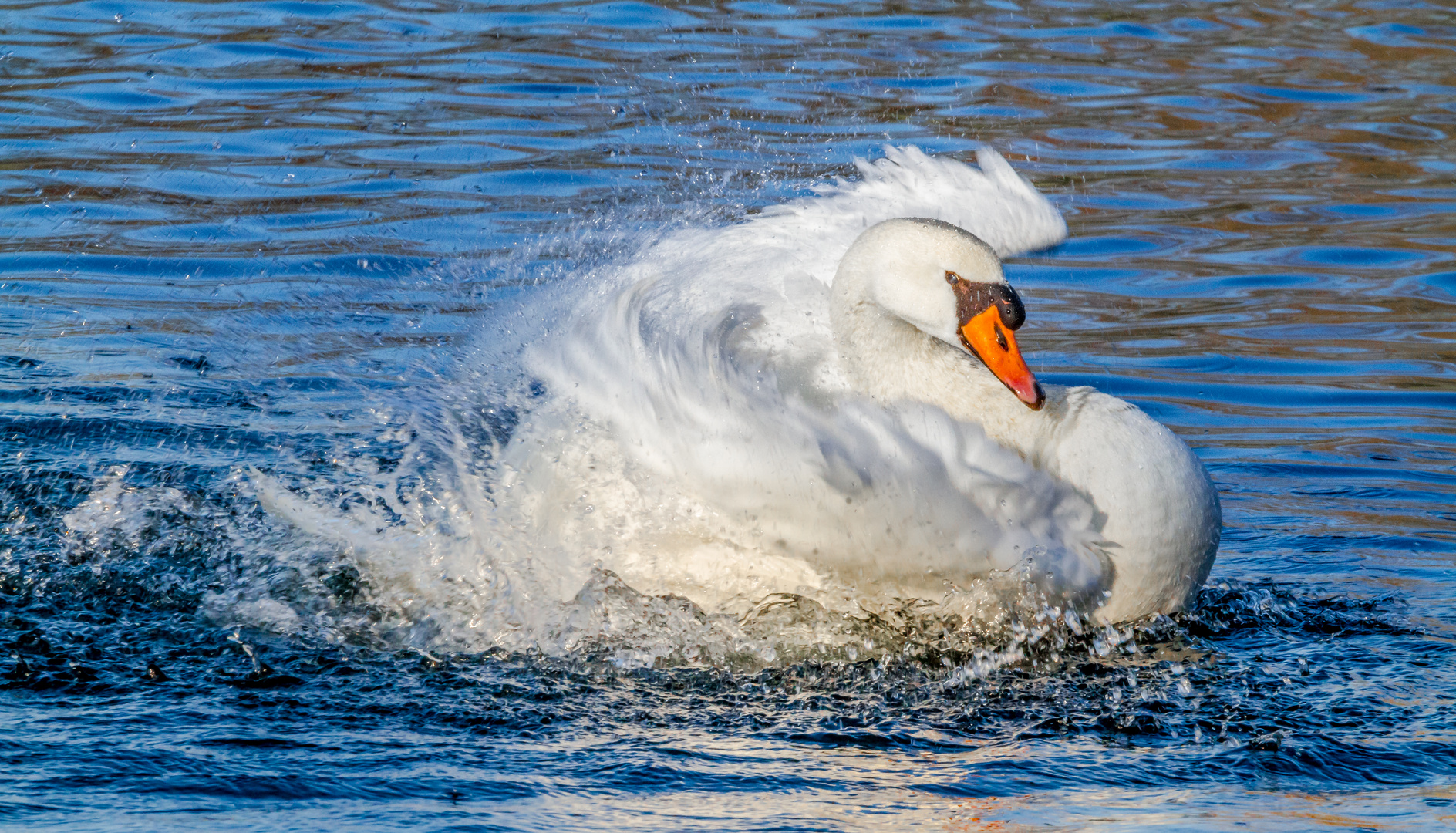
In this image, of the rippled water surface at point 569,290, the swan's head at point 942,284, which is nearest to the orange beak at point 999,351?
the swan's head at point 942,284

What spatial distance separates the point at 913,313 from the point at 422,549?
158cm

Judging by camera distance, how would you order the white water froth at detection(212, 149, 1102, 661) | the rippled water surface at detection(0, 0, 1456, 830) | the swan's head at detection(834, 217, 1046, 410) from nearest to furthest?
the rippled water surface at detection(0, 0, 1456, 830) < the white water froth at detection(212, 149, 1102, 661) < the swan's head at detection(834, 217, 1046, 410)

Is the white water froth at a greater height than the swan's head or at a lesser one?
lesser

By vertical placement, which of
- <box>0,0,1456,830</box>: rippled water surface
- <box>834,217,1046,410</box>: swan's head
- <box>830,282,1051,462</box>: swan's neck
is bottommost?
<box>0,0,1456,830</box>: rippled water surface

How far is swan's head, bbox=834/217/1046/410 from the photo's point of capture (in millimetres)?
4492

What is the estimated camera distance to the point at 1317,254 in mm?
9375

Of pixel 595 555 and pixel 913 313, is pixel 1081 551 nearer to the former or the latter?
pixel 913 313

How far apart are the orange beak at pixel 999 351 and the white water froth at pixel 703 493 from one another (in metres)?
0.16

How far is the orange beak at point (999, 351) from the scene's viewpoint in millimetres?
4418

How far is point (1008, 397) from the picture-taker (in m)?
4.54


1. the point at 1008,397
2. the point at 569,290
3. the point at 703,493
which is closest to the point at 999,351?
the point at 1008,397

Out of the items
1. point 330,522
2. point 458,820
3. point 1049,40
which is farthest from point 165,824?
point 1049,40

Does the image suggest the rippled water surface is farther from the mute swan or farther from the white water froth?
the mute swan

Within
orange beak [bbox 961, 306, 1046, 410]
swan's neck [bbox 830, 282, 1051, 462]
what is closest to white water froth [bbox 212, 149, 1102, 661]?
swan's neck [bbox 830, 282, 1051, 462]
